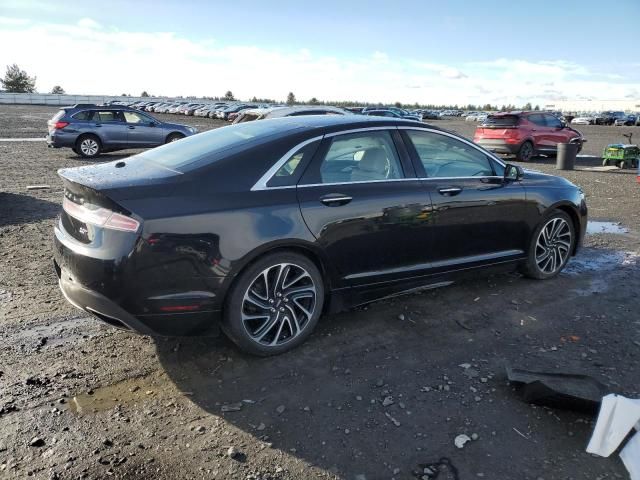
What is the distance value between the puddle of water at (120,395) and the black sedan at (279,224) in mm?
368

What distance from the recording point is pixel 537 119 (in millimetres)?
17500

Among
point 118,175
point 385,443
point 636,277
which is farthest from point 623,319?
point 118,175

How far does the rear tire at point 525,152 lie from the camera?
55.9 ft

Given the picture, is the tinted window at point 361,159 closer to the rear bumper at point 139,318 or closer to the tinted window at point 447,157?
the tinted window at point 447,157

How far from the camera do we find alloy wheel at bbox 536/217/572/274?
533 centimetres

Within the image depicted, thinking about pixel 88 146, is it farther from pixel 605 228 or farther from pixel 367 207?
pixel 367 207

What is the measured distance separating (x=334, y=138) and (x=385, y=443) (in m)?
2.26

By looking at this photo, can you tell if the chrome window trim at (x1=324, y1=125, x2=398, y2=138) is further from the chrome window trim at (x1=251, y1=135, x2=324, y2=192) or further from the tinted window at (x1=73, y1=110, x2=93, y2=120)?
the tinted window at (x1=73, y1=110, x2=93, y2=120)

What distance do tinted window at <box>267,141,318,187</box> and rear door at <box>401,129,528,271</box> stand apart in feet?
3.21

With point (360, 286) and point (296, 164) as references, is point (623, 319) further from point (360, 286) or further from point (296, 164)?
point (296, 164)

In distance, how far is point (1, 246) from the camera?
245 inches

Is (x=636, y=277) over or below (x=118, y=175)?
below

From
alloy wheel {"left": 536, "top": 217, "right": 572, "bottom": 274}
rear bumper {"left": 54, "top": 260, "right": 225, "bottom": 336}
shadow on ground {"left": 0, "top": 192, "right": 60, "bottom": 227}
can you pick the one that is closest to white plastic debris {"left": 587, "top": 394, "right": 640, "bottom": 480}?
rear bumper {"left": 54, "top": 260, "right": 225, "bottom": 336}

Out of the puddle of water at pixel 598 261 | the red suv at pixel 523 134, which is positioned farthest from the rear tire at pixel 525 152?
the puddle of water at pixel 598 261
